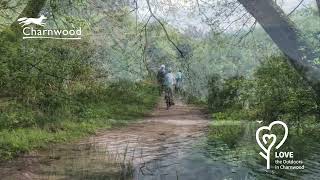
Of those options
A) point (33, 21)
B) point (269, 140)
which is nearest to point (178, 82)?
point (269, 140)

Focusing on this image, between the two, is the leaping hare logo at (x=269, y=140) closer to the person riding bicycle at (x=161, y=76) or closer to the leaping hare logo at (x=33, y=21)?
the person riding bicycle at (x=161, y=76)

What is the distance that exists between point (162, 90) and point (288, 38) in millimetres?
900

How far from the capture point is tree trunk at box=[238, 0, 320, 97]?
3270mm

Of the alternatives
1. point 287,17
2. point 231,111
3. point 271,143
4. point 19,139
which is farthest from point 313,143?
point 19,139

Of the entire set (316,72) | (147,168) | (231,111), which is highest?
(316,72)

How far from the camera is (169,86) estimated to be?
139 inches

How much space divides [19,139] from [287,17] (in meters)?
2.07

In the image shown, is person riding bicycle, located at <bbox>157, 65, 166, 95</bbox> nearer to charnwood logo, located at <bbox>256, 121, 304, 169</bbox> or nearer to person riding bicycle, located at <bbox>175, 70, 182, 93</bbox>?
person riding bicycle, located at <bbox>175, 70, 182, 93</bbox>

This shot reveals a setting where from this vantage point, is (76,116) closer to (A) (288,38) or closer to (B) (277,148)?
(B) (277,148)

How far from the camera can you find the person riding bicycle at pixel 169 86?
347 cm

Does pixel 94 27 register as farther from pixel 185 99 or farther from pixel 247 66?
pixel 247 66

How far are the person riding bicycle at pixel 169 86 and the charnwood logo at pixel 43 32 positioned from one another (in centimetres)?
68

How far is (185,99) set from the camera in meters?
3.46

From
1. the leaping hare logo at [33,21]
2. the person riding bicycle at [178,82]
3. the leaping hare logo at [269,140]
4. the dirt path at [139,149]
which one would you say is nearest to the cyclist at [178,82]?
the person riding bicycle at [178,82]
